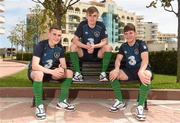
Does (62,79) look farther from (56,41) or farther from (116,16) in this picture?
(116,16)

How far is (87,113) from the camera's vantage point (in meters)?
7.11

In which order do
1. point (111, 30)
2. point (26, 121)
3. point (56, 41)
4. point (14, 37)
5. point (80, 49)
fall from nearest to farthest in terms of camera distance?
point (26, 121) < point (56, 41) < point (80, 49) < point (14, 37) < point (111, 30)

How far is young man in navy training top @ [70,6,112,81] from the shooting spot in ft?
24.1

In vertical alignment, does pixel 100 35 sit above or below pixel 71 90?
above

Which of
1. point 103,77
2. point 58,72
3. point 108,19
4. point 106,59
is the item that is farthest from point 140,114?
point 108,19

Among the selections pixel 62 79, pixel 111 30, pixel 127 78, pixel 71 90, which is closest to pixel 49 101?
pixel 71 90

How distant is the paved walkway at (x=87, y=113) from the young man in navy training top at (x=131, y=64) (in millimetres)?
295

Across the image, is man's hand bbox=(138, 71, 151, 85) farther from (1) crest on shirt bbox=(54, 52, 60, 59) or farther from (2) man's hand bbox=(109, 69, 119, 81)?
(1) crest on shirt bbox=(54, 52, 60, 59)

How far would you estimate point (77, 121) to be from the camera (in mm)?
6535

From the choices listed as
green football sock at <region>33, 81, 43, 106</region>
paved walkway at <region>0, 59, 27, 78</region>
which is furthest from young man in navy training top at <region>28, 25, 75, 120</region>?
paved walkway at <region>0, 59, 27, 78</region>

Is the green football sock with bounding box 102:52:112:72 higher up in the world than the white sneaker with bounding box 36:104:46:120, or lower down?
higher up

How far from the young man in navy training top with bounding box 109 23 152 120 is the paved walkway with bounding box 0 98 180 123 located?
29 cm

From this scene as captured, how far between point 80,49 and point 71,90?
4.49 ft

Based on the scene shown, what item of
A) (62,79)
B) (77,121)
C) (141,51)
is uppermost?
(141,51)
